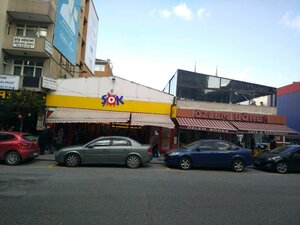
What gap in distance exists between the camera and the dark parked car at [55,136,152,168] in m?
12.8

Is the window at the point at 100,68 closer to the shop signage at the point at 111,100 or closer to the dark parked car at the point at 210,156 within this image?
the shop signage at the point at 111,100

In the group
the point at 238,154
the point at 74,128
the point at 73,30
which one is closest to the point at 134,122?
the point at 74,128

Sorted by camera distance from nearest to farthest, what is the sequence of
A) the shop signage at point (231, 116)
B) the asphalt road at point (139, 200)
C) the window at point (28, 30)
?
the asphalt road at point (139, 200) < the shop signage at point (231, 116) < the window at point (28, 30)

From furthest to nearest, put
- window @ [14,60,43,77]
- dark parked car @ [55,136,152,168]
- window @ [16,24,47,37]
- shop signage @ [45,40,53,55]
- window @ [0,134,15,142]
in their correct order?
window @ [16,24,47,37]
window @ [14,60,43,77]
shop signage @ [45,40,53,55]
window @ [0,134,15,142]
dark parked car @ [55,136,152,168]

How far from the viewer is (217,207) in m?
6.78

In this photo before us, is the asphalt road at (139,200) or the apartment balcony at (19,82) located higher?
the apartment balcony at (19,82)

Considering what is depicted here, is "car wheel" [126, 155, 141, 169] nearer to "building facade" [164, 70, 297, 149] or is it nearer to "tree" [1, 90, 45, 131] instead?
"building facade" [164, 70, 297, 149]

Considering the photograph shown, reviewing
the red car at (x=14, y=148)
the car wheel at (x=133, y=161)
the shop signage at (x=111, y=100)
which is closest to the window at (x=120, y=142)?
the car wheel at (x=133, y=161)

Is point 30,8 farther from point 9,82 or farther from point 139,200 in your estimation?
point 139,200

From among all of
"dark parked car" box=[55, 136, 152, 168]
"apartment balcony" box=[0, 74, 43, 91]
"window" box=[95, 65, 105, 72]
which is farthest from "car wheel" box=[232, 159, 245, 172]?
"window" box=[95, 65, 105, 72]

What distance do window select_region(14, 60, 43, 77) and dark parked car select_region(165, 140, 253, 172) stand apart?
43.3ft

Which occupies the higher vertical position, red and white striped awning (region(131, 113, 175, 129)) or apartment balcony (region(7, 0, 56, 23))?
apartment balcony (region(7, 0, 56, 23))

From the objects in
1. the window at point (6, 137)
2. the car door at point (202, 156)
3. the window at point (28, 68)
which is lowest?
the car door at point (202, 156)

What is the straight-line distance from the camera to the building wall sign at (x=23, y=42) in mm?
19859
